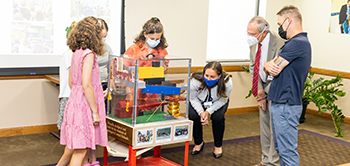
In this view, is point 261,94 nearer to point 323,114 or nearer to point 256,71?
point 256,71

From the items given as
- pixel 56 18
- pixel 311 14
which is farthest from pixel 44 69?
pixel 311 14

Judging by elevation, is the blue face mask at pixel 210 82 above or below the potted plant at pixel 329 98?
above

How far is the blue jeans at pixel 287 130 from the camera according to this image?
112 inches

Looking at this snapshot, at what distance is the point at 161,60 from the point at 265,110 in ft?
3.73

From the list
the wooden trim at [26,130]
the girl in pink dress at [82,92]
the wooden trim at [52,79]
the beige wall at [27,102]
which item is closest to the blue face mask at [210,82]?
the girl in pink dress at [82,92]

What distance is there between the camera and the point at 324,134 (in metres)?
5.16

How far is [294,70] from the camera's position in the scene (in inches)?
110

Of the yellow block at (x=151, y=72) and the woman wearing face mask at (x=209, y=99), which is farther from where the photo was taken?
the woman wearing face mask at (x=209, y=99)

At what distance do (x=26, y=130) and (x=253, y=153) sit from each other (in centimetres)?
268

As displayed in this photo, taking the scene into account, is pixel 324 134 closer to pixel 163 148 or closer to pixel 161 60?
pixel 163 148

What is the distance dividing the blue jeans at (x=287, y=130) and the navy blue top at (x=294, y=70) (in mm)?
61

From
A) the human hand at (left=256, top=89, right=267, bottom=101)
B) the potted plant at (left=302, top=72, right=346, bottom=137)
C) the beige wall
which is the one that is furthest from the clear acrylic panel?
the potted plant at (left=302, top=72, right=346, bottom=137)

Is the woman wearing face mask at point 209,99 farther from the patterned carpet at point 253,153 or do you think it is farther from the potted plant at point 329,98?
the potted plant at point 329,98

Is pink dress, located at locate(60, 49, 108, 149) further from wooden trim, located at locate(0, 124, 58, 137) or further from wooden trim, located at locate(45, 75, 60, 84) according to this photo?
wooden trim, located at locate(0, 124, 58, 137)
